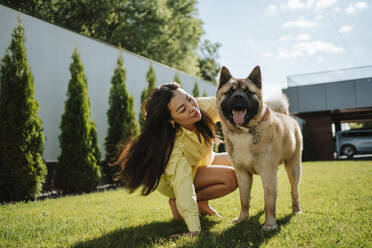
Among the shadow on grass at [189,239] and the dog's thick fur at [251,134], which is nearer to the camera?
the shadow on grass at [189,239]

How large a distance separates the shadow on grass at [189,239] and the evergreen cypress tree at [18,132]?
354 cm

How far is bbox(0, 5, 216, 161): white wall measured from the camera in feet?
22.6

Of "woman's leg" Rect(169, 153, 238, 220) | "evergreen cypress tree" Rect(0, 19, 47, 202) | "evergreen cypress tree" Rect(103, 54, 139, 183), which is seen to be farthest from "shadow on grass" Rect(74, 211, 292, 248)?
"evergreen cypress tree" Rect(103, 54, 139, 183)

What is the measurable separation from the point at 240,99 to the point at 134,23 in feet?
65.6

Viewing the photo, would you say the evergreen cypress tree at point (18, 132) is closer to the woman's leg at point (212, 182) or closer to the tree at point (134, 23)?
the woman's leg at point (212, 182)

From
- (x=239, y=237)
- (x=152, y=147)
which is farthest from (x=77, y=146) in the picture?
(x=239, y=237)

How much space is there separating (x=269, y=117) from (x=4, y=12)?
6.26 metres

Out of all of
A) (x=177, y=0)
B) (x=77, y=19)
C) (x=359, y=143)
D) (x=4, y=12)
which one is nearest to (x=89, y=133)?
(x=4, y=12)

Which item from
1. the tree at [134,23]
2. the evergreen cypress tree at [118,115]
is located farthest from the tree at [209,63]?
the evergreen cypress tree at [118,115]

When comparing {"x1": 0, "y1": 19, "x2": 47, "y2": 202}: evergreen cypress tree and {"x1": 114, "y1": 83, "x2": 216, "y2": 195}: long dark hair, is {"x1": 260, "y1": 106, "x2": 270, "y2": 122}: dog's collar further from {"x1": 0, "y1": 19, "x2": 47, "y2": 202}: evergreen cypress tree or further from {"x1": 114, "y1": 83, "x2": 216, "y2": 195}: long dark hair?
{"x1": 0, "y1": 19, "x2": 47, "y2": 202}: evergreen cypress tree

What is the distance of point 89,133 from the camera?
6.97 m

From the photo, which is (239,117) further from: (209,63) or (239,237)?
(209,63)

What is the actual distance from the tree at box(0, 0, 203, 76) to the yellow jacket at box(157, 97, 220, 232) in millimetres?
18255

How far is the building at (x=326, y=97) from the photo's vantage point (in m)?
18.2
